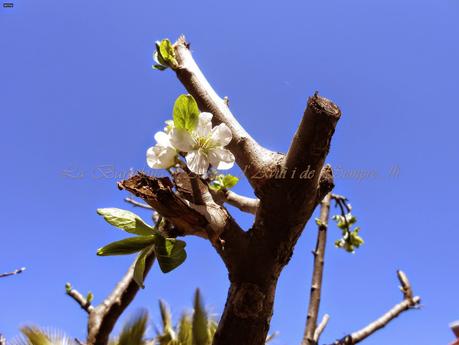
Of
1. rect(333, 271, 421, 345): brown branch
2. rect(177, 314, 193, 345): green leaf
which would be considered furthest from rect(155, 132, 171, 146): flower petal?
rect(177, 314, 193, 345): green leaf

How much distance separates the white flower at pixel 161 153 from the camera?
2.64ft

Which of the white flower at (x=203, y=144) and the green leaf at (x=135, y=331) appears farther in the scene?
the green leaf at (x=135, y=331)

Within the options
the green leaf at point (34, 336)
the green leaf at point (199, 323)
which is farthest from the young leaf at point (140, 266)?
the green leaf at point (199, 323)

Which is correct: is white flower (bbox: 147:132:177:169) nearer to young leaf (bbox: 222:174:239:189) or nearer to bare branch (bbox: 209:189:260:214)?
young leaf (bbox: 222:174:239:189)

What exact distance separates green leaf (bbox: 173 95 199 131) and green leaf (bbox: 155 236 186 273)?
23 centimetres

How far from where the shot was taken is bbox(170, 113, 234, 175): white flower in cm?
78

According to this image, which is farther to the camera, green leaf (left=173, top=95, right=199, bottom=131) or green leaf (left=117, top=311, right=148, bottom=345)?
green leaf (left=117, top=311, right=148, bottom=345)

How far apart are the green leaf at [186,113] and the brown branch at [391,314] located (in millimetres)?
1205

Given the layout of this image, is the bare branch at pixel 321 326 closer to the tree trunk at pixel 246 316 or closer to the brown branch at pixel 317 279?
the brown branch at pixel 317 279

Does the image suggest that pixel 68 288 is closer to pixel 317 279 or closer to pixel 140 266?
pixel 317 279

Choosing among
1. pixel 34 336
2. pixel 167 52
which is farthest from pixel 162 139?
pixel 34 336

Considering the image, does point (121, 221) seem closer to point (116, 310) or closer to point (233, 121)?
point (233, 121)

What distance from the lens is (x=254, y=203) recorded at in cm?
127

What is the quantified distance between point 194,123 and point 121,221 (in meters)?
0.25
